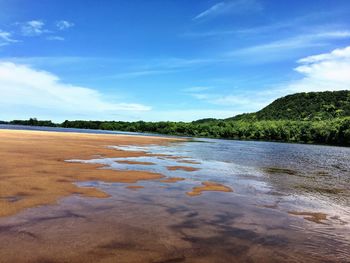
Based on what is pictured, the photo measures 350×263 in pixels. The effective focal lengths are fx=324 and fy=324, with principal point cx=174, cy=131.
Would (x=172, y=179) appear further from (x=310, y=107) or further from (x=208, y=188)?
(x=310, y=107)

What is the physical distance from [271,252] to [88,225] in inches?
178

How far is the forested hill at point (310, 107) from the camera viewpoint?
151m

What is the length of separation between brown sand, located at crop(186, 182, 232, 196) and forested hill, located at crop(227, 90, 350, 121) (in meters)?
139

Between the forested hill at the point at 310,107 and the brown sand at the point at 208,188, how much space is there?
13889cm

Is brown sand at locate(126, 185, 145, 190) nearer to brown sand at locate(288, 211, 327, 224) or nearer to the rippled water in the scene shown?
the rippled water

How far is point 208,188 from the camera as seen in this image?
14797 mm

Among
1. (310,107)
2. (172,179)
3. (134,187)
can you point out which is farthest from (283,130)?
(134,187)

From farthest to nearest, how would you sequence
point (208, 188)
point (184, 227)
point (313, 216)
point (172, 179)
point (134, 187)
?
point (172, 179) → point (208, 188) → point (134, 187) → point (313, 216) → point (184, 227)

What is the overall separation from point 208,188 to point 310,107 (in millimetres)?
169023

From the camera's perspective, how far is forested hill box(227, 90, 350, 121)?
150975mm

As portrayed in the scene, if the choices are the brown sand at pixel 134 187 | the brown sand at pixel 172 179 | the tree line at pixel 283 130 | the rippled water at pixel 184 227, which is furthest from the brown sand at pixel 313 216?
the tree line at pixel 283 130

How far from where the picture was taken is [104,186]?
13461 mm

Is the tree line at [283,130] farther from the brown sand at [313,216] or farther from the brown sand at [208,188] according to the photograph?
the brown sand at [313,216]

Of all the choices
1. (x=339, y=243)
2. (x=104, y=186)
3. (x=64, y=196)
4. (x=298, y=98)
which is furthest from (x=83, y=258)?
(x=298, y=98)
